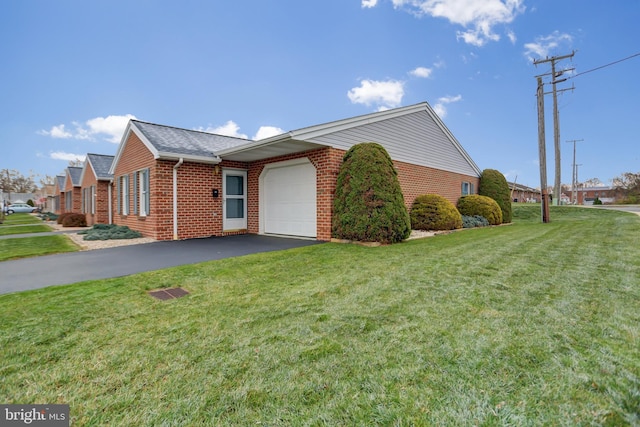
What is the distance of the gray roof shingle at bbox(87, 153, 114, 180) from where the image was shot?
53.2 ft

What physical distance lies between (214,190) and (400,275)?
7.73 meters

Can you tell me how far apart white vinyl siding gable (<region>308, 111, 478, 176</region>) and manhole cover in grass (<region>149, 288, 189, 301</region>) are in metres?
5.15

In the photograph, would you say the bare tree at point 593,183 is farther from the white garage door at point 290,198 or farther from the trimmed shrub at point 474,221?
the white garage door at point 290,198

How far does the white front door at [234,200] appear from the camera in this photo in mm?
10594

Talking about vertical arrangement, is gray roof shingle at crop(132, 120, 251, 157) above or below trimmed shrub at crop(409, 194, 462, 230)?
above

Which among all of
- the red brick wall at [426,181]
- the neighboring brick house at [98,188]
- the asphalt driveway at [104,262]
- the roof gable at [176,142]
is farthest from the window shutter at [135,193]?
the red brick wall at [426,181]

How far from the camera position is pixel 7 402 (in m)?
1.79

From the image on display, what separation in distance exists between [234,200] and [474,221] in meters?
9.95

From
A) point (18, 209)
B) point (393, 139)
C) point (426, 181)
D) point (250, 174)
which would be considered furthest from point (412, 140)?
point (18, 209)

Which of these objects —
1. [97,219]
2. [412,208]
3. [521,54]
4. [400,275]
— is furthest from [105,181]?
[521,54]

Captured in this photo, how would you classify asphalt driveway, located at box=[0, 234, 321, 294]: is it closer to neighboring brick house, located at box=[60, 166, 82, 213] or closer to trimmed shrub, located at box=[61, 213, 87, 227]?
trimmed shrub, located at box=[61, 213, 87, 227]

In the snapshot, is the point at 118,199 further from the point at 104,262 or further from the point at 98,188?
the point at 104,262

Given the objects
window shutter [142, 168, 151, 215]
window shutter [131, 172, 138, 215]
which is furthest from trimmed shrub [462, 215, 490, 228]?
window shutter [131, 172, 138, 215]

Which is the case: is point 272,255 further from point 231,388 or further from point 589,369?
point 589,369
